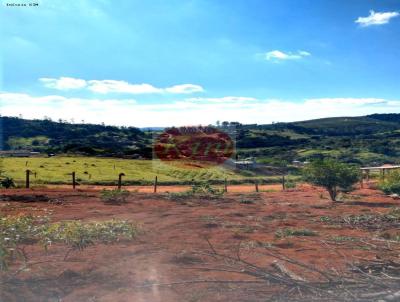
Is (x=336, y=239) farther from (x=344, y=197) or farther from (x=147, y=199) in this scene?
(x=344, y=197)

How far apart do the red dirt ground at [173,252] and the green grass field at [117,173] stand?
19166mm

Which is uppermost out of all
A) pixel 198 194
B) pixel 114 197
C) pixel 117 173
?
pixel 114 197

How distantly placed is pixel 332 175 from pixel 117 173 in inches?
994

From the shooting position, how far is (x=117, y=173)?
137 feet

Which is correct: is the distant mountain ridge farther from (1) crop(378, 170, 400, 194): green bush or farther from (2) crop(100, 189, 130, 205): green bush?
(2) crop(100, 189, 130, 205): green bush

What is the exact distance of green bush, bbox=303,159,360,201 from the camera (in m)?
21.0

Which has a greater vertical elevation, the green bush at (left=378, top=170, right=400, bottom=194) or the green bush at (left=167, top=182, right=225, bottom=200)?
the green bush at (left=378, top=170, right=400, bottom=194)

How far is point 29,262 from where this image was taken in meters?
7.57

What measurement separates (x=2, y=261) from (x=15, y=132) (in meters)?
130

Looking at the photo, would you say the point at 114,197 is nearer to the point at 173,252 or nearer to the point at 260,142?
the point at 173,252

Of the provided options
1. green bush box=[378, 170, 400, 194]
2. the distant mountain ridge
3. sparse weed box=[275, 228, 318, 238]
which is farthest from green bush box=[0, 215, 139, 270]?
the distant mountain ridge

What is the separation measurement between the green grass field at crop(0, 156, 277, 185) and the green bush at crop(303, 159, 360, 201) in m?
16.8

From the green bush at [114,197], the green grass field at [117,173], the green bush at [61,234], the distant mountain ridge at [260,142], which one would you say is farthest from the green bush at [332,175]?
the distant mountain ridge at [260,142]

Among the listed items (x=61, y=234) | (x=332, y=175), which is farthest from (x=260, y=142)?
(x=61, y=234)
